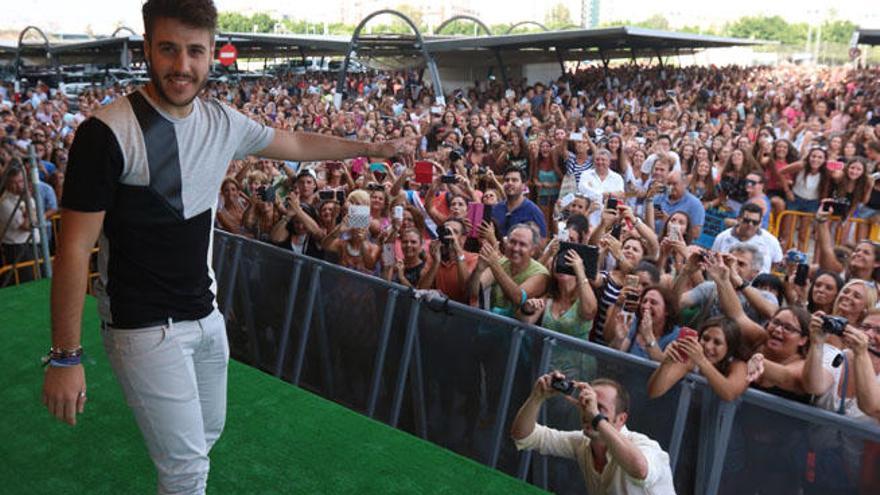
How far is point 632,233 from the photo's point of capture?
19.6ft

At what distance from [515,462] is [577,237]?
2294 millimetres

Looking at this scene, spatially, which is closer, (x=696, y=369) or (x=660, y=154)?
(x=696, y=369)

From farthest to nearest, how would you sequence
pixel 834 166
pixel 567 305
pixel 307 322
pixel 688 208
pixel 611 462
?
pixel 834 166 < pixel 688 208 < pixel 307 322 < pixel 567 305 < pixel 611 462

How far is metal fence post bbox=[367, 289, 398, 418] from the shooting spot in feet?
16.5

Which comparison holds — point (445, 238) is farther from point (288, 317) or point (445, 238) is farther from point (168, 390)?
point (168, 390)

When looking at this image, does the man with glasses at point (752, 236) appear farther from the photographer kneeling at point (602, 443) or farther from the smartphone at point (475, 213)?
the photographer kneeling at point (602, 443)

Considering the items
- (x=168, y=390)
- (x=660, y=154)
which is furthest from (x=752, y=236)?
(x=168, y=390)

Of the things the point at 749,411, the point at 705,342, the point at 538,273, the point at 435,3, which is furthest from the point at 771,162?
the point at 435,3

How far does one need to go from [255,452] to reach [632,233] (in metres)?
3.45

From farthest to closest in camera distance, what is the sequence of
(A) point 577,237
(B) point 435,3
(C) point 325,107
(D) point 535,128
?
(B) point 435,3, (C) point 325,107, (D) point 535,128, (A) point 577,237

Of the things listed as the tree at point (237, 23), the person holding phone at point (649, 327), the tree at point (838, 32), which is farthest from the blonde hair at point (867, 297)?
the tree at point (838, 32)

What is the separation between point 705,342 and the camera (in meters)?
4.04

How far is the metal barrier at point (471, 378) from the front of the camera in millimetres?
3381

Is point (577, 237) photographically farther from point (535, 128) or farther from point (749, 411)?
point (535, 128)
